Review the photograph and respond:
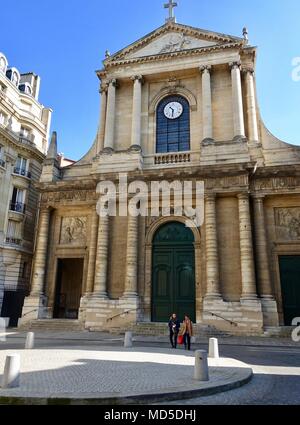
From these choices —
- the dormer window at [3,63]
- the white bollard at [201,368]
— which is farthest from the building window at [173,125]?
the white bollard at [201,368]

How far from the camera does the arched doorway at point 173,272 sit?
58.7 feet

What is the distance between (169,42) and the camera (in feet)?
75.0

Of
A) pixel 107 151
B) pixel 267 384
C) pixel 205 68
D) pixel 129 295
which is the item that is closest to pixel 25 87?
pixel 107 151

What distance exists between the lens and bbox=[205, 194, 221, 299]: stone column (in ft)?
55.1

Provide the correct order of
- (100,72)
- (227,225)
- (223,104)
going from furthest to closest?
(100,72) < (223,104) < (227,225)

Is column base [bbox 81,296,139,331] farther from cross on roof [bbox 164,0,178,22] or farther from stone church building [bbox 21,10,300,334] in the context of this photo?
cross on roof [bbox 164,0,178,22]

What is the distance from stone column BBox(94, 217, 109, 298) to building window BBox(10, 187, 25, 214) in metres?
8.08

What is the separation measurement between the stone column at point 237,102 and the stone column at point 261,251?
13.4ft

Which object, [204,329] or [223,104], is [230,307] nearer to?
[204,329]

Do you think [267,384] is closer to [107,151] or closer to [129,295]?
[129,295]

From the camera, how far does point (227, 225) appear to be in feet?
59.2

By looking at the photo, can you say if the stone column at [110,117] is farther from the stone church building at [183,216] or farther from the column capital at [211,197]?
the column capital at [211,197]

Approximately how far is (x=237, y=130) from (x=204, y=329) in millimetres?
10924

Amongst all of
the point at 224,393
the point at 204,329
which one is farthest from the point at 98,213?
the point at 224,393
